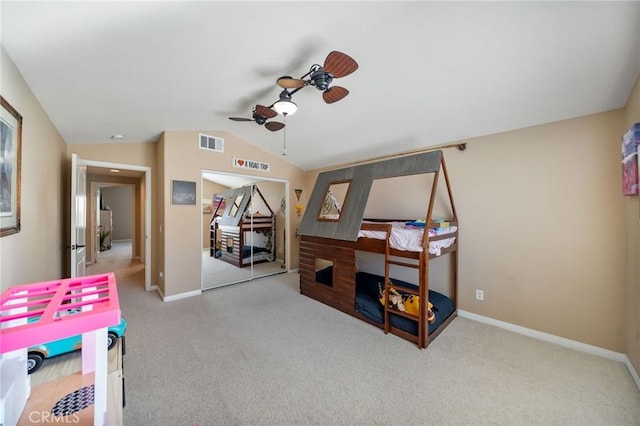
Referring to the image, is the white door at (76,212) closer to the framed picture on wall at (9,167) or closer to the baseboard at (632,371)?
the framed picture on wall at (9,167)

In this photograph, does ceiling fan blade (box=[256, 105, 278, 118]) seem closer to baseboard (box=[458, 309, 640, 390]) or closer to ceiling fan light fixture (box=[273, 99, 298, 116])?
ceiling fan light fixture (box=[273, 99, 298, 116])

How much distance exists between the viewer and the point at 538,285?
9.00 feet

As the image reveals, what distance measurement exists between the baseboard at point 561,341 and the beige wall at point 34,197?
461 centimetres

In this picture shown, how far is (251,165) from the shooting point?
4746 mm

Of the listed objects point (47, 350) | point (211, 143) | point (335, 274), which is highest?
point (211, 143)

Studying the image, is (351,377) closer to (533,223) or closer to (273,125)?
(533,223)

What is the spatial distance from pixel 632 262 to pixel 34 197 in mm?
5513

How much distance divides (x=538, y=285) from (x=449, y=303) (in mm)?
969

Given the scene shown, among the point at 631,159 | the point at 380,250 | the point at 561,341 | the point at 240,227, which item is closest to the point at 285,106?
the point at 380,250

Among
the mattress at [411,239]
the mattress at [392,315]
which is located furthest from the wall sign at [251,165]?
the mattress at [392,315]

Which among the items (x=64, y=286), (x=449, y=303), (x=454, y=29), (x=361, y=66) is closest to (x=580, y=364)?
(x=449, y=303)

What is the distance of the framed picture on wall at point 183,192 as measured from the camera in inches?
153

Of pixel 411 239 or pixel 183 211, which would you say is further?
pixel 183 211

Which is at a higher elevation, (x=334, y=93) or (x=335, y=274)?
(x=334, y=93)
